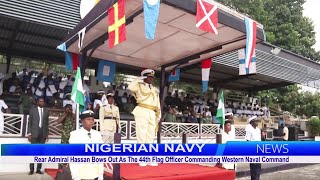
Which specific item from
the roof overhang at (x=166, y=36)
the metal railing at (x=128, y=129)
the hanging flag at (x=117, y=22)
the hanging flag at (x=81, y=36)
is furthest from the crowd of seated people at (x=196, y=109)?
the hanging flag at (x=117, y=22)

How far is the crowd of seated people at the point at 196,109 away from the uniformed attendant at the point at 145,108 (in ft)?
19.8

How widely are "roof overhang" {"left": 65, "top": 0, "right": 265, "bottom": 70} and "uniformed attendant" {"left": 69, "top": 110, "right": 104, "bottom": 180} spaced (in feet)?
7.85

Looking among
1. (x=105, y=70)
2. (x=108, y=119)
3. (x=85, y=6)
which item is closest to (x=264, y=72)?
(x=105, y=70)

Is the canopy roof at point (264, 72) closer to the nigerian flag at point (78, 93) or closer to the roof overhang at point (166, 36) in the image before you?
the roof overhang at point (166, 36)

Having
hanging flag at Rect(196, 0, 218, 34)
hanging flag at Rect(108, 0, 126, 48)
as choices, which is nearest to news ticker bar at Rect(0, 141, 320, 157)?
hanging flag at Rect(108, 0, 126, 48)

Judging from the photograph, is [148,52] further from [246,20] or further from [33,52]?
[33,52]

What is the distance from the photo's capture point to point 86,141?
397cm

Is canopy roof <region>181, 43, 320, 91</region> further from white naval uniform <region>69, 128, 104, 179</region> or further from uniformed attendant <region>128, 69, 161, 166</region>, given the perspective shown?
white naval uniform <region>69, 128, 104, 179</region>

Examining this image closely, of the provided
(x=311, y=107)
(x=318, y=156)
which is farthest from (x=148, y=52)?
(x=311, y=107)

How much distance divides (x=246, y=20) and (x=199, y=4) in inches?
55.3

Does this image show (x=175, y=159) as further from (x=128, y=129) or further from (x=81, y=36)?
(x=128, y=129)

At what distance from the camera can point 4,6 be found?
305 inches

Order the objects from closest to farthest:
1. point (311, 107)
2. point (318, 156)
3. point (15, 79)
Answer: point (318, 156) < point (15, 79) < point (311, 107)

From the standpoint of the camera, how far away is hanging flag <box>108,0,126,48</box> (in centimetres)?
528
